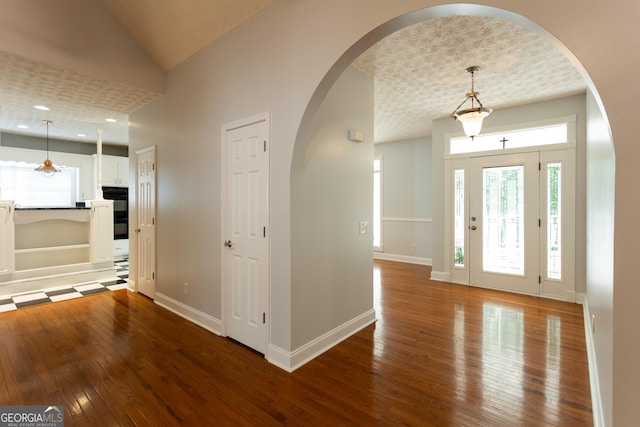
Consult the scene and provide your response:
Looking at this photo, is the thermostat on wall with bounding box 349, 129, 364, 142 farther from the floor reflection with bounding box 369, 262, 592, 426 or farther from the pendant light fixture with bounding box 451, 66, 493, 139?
the floor reflection with bounding box 369, 262, 592, 426

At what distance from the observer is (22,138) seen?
6.33 metres

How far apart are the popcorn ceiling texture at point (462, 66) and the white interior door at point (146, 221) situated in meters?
3.24

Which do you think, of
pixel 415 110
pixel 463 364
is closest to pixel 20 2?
pixel 415 110

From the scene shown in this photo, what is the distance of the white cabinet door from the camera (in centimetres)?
566

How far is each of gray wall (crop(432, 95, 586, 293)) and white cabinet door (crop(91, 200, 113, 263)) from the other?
6324 mm

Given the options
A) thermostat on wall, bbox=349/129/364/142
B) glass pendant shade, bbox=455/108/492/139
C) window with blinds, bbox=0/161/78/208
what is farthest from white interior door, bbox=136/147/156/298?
glass pendant shade, bbox=455/108/492/139

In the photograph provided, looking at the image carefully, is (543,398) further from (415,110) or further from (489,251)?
(415,110)

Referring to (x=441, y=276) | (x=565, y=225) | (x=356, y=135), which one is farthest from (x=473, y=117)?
(x=441, y=276)

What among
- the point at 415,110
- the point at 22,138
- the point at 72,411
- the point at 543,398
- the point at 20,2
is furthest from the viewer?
the point at 22,138

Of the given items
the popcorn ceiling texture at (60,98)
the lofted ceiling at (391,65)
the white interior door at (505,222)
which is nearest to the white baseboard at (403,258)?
the white interior door at (505,222)

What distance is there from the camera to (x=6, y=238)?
4.62m

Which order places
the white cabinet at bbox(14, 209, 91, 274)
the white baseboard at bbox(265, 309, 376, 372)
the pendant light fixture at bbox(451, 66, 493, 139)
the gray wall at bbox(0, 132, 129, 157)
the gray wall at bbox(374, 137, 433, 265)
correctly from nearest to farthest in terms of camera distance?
the white baseboard at bbox(265, 309, 376, 372) < the pendant light fixture at bbox(451, 66, 493, 139) < the white cabinet at bbox(14, 209, 91, 274) < the gray wall at bbox(0, 132, 129, 157) < the gray wall at bbox(374, 137, 433, 265)

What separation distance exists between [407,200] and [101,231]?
6.52m

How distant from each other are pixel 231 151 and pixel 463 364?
291cm
